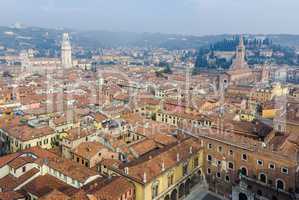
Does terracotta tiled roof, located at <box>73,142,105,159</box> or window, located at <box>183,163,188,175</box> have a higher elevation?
terracotta tiled roof, located at <box>73,142,105,159</box>

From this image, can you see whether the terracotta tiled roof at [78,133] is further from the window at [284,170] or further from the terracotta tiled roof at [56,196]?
the window at [284,170]

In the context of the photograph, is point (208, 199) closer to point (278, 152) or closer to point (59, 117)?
point (278, 152)

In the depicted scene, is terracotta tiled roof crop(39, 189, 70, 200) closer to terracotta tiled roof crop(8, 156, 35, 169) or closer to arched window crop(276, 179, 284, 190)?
terracotta tiled roof crop(8, 156, 35, 169)

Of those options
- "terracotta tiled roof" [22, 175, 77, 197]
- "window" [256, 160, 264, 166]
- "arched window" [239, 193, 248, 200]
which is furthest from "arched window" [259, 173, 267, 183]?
"terracotta tiled roof" [22, 175, 77, 197]

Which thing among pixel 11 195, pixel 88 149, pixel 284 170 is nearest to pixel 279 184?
pixel 284 170

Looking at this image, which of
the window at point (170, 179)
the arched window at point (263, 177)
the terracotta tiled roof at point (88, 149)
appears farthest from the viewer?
the terracotta tiled roof at point (88, 149)

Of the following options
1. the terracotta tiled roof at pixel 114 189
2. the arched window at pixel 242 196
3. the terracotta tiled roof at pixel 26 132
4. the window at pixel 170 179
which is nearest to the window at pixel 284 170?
the arched window at pixel 242 196

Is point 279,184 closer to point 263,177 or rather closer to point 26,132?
point 263,177

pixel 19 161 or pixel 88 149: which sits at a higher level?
pixel 88 149

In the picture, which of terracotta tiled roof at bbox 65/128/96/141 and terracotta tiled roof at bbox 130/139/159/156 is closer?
terracotta tiled roof at bbox 130/139/159/156

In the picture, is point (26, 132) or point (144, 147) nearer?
point (144, 147)

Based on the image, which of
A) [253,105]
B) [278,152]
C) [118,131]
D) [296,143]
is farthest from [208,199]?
[253,105]

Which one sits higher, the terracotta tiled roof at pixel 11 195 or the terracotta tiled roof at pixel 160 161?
the terracotta tiled roof at pixel 160 161
